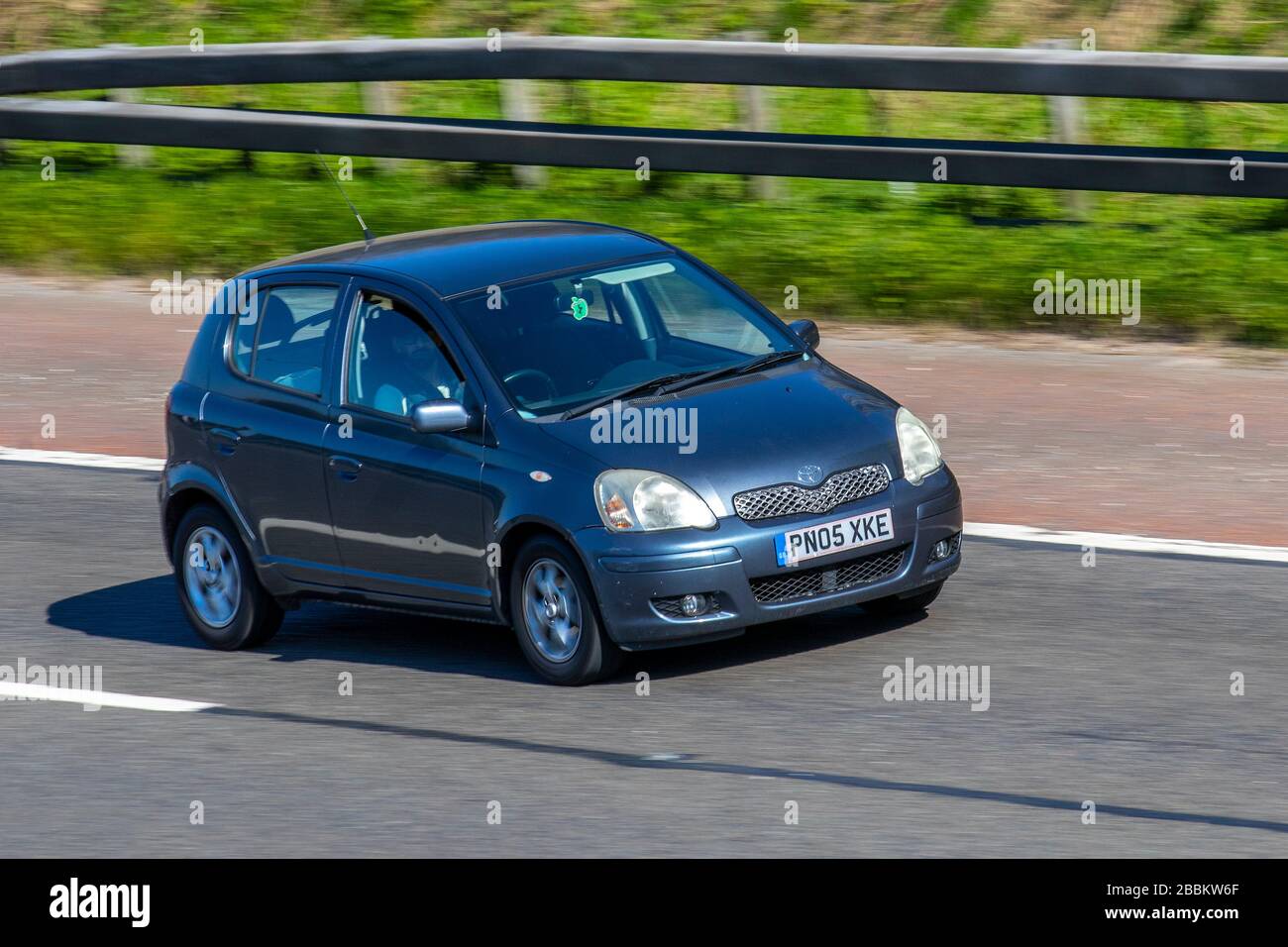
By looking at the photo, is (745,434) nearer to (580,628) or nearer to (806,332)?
(580,628)

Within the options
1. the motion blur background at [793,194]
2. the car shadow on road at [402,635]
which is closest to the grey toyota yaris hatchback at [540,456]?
the car shadow on road at [402,635]

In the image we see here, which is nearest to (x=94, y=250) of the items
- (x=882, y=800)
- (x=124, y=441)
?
(x=124, y=441)

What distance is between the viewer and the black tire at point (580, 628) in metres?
7.82

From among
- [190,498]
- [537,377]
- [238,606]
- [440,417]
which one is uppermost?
[537,377]

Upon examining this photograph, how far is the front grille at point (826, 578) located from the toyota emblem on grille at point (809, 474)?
304mm

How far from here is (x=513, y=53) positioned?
16.2 m

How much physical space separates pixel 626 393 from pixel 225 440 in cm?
183

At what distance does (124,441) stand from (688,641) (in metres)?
5.85

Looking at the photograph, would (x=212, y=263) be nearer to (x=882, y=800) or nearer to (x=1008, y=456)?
(x=1008, y=456)

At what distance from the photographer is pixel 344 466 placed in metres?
8.52

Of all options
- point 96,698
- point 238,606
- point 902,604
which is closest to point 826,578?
point 902,604

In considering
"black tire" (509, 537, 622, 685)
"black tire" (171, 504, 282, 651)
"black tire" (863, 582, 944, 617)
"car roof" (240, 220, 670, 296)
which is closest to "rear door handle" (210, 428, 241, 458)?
"black tire" (171, 504, 282, 651)

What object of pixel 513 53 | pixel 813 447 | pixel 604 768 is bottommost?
pixel 604 768

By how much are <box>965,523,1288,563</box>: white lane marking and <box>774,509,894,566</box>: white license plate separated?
2.03m
